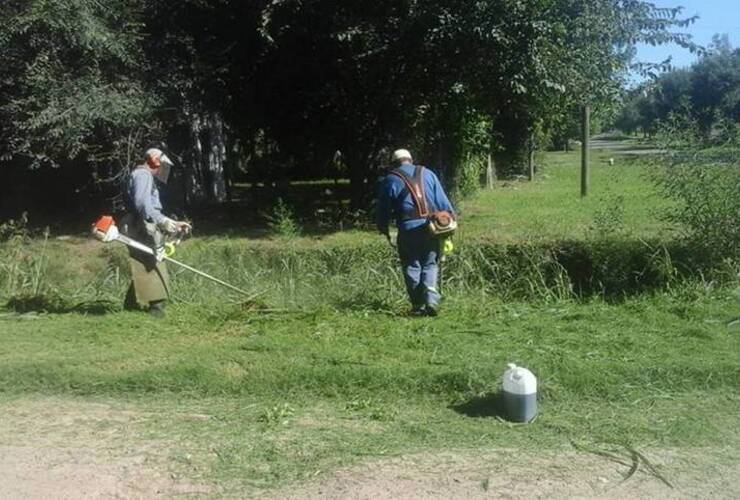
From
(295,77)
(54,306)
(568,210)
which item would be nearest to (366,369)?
(54,306)

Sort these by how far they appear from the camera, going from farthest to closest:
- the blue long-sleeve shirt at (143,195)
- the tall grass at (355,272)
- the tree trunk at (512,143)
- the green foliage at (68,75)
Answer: the tree trunk at (512,143)
the green foliage at (68,75)
the tall grass at (355,272)
the blue long-sleeve shirt at (143,195)

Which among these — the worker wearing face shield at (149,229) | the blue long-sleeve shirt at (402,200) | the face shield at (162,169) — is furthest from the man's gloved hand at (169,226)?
the blue long-sleeve shirt at (402,200)

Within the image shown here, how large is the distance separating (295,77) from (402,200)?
6.32m

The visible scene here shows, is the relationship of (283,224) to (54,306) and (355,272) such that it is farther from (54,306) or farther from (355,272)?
(54,306)

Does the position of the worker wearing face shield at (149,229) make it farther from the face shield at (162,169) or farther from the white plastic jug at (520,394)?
the white plastic jug at (520,394)

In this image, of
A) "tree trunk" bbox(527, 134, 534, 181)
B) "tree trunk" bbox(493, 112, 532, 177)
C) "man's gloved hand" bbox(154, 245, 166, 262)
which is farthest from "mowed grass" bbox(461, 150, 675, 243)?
"man's gloved hand" bbox(154, 245, 166, 262)

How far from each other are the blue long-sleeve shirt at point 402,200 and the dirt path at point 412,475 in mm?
3591

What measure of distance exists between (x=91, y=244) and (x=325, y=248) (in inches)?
147

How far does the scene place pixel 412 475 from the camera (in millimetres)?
4797

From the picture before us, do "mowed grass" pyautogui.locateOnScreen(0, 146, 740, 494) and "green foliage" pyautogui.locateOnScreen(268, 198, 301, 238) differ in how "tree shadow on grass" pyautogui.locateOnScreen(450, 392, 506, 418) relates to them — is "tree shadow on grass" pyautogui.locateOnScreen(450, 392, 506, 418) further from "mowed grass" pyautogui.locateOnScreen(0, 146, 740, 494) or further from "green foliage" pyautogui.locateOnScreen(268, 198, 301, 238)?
"green foliage" pyautogui.locateOnScreen(268, 198, 301, 238)

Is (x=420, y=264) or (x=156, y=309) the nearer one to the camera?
(x=420, y=264)

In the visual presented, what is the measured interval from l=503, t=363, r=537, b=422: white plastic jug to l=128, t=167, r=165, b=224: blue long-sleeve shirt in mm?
4150

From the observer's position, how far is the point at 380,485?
468 centimetres

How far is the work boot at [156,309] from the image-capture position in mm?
8539
